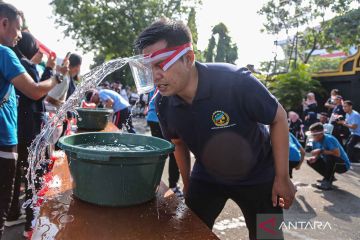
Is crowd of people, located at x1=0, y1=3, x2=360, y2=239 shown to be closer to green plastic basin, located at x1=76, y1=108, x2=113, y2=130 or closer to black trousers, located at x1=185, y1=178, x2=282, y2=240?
black trousers, located at x1=185, y1=178, x2=282, y2=240

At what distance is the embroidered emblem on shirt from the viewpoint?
67.1 inches

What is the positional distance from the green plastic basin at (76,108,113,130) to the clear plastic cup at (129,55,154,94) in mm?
1892

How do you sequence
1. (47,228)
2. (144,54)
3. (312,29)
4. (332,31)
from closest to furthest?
(47,228) < (144,54) < (332,31) < (312,29)

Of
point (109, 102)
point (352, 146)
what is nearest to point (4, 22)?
point (109, 102)

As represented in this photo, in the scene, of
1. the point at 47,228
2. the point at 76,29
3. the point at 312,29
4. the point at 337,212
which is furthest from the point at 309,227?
the point at 76,29

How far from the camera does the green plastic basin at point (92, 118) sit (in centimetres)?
357

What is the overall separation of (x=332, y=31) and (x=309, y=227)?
13.4 metres

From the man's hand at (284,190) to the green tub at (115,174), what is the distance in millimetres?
648

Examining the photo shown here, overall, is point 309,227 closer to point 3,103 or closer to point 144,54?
point 144,54

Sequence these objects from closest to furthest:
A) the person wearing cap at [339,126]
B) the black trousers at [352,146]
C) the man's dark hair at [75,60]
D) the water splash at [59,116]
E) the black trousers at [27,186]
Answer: the water splash at [59,116] < the black trousers at [27,186] < the man's dark hair at [75,60] < the black trousers at [352,146] < the person wearing cap at [339,126]

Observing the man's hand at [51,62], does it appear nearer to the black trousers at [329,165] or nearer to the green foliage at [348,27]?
the black trousers at [329,165]

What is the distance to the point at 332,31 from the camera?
47.6 feet

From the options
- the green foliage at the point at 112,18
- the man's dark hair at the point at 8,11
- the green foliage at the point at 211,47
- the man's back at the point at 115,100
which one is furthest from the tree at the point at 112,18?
the man's dark hair at the point at 8,11

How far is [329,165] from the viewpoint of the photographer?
206 inches
